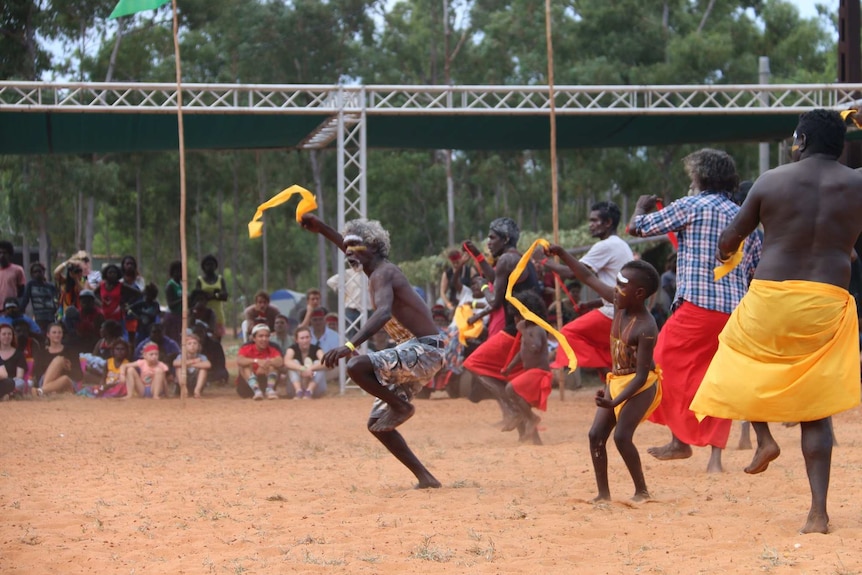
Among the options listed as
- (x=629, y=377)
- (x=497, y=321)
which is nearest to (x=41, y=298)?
(x=497, y=321)

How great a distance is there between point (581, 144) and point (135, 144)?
21.0 ft

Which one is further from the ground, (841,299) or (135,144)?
(135,144)

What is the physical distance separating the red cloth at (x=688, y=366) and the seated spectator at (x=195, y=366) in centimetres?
794

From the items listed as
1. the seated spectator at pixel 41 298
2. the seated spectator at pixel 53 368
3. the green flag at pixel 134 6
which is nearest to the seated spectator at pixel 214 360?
the seated spectator at pixel 53 368

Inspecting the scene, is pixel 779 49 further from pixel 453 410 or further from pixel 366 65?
pixel 453 410

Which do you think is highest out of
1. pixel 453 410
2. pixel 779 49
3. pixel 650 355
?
pixel 779 49

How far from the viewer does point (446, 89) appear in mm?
13359

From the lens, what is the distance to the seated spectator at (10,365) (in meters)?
13.0

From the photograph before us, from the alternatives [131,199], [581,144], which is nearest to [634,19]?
[581,144]

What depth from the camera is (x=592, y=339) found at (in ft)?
26.9

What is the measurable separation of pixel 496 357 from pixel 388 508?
3.42m

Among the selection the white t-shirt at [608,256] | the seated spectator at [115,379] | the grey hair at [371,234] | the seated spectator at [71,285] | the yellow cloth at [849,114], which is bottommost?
the seated spectator at [115,379]

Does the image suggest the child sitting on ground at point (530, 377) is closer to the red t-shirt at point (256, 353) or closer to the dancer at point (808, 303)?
the dancer at point (808, 303)

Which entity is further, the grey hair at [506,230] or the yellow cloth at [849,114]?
the grey hair at [506,230]
